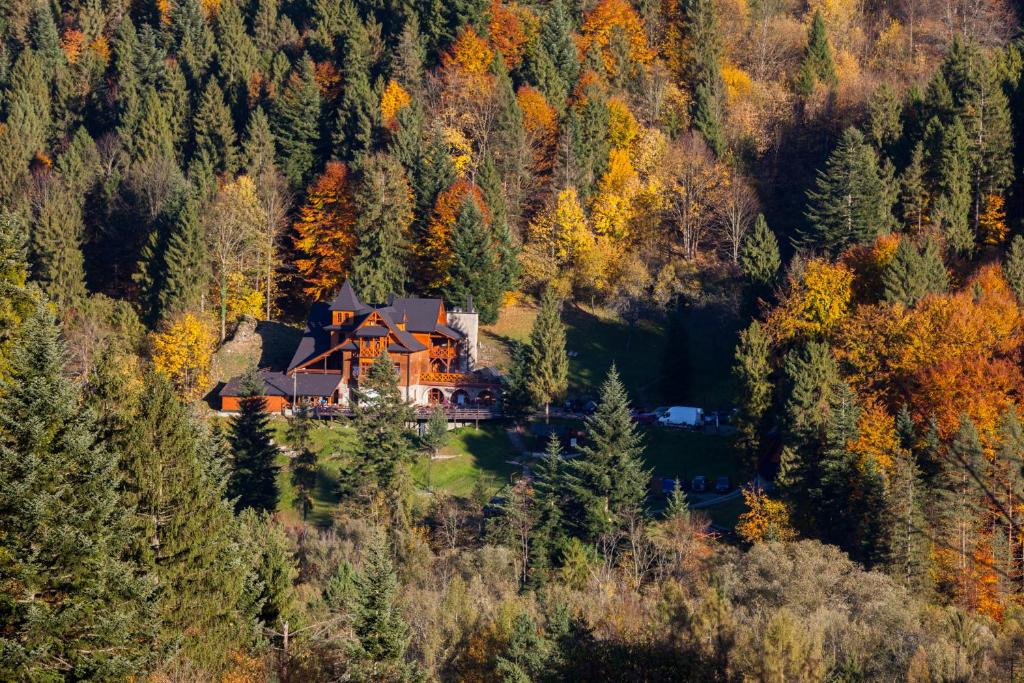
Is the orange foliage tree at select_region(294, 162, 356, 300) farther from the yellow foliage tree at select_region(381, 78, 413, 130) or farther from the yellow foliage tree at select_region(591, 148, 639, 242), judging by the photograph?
the yellow foliage tree at select_region(591, 148, 639, 242)

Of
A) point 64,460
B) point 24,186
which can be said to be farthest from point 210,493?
point 24,186

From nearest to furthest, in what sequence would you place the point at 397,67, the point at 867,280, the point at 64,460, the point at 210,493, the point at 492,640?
the point at 64,460 < the point at 210,493 < the point at 492,640 < the point at 867,280 < the point at 397,67

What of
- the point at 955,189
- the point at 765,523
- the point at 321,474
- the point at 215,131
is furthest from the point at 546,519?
the point at 215,131

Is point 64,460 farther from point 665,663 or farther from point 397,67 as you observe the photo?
point 397,67

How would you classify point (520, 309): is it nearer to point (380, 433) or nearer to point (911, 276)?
point (380, 433)

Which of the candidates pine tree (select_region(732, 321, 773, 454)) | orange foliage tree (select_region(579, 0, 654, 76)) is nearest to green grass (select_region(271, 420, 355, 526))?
pine tree (select_region(732, 321, 773, 454))
